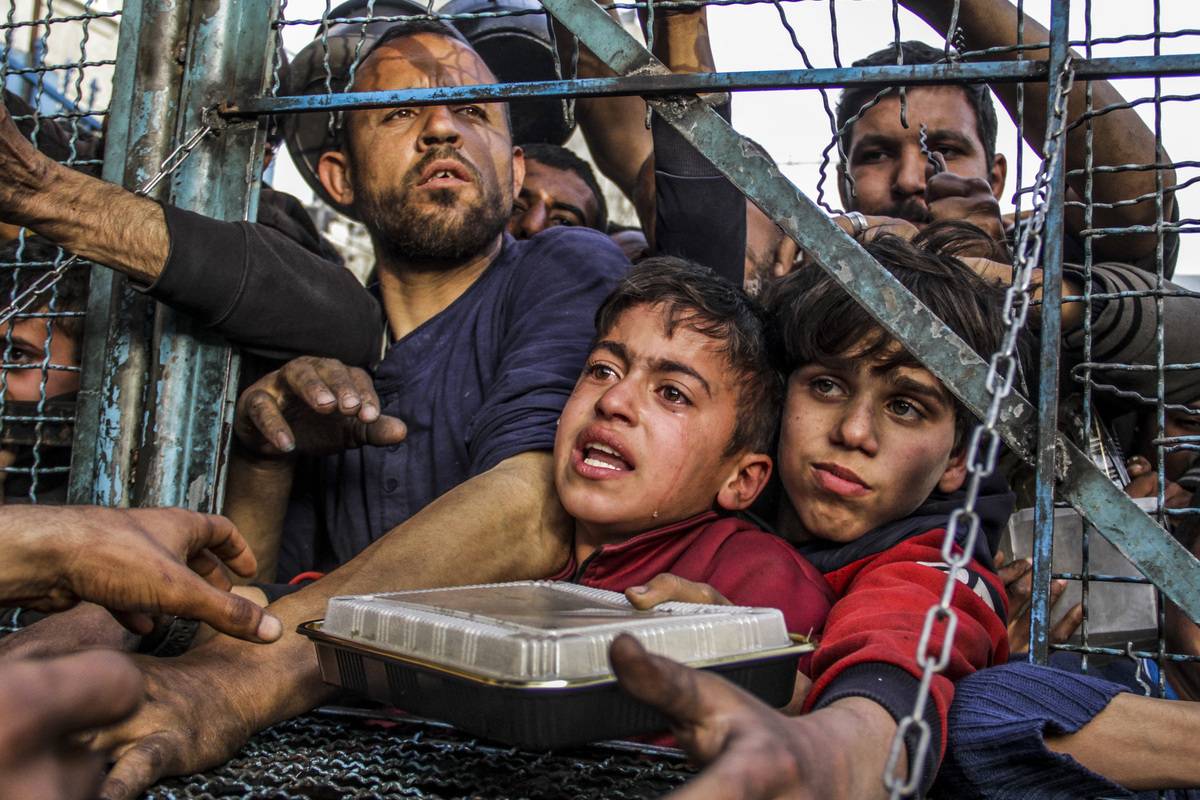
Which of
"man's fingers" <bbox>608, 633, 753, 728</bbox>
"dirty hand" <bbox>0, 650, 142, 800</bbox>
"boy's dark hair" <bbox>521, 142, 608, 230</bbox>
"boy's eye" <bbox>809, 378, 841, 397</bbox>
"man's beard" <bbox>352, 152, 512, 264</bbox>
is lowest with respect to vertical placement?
"dirty hand" <bbox>0, 650, 142, 800</bbox>

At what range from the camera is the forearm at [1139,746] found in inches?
61.1

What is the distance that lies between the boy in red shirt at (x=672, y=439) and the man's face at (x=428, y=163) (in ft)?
2.20

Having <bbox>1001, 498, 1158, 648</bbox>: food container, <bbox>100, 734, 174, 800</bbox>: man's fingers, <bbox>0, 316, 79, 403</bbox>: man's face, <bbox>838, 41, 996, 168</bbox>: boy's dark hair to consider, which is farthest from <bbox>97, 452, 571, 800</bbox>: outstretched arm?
<bbox>838, 41, 996, 168</bbox>: boy's dark hair

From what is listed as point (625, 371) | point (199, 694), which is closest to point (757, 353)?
point (625, 371)

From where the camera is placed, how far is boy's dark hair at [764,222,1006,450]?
2072 millimetres

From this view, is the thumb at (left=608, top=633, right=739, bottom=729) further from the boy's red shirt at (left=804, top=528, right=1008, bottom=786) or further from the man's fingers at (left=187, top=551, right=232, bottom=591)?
the man's fingers at (left=187, top=551, right=232, bottom=591)

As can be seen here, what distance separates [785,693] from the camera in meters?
1.51

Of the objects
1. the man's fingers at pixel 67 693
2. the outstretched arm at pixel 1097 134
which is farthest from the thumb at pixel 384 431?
the outstretched arm at pixel 1097 134

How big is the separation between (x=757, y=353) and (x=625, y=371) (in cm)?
29

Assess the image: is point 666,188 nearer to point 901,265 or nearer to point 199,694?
point 901,265

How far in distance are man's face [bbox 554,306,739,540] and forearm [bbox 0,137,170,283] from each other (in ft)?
2.87

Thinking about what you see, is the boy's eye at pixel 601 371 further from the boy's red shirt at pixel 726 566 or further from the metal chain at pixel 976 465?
the metal chain at pixel 976 465

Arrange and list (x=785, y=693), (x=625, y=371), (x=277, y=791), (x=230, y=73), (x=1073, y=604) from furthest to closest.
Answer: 1. (x=1073, y=604)
2. (x=230, y=73)
3. (x=625, y=371)
4. (x=785, y=693)
5. (x=277, y=791)

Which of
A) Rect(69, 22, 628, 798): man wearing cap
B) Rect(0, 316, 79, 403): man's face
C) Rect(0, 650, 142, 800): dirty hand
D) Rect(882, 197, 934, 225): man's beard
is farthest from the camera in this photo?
Rect(882, 197, 934, 225): man's beard
